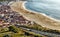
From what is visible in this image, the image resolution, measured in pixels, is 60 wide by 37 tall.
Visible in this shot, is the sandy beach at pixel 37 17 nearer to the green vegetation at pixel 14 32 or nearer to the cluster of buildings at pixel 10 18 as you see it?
the cluster of buildings at pixel 10 18

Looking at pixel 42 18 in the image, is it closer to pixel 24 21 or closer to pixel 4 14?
pixel 24 21

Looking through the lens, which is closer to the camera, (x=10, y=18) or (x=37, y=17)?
(x=10, y=18)

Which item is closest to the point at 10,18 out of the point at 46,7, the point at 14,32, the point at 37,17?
the point at 37,17

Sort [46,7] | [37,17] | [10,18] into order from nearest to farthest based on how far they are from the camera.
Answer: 1. [10,18]
2. [37,17]
3. [46,7]

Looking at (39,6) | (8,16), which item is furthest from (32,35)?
(39,6)

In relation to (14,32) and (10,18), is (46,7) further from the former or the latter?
(14,32)
